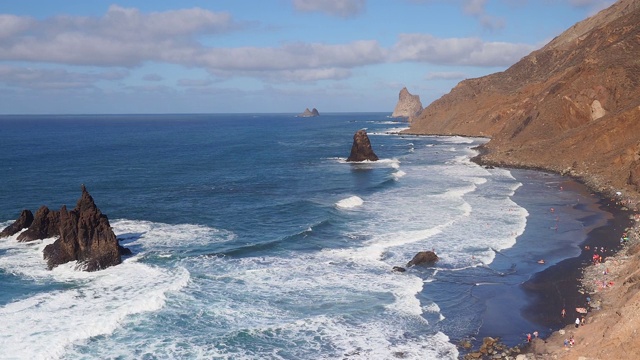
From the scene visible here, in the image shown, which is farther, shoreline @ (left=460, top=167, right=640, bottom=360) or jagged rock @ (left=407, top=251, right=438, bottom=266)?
jagged rock @ (left=407, top=251, right=438, bottom=266)

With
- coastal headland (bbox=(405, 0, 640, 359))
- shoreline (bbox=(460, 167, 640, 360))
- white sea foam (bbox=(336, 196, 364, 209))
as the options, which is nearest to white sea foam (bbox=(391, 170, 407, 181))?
coastal headland (bbox=(405, 0, 640, 359))

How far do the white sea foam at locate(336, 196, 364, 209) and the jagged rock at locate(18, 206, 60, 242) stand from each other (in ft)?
92.8

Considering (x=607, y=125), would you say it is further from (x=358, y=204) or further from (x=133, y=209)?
(x=133, y=209)

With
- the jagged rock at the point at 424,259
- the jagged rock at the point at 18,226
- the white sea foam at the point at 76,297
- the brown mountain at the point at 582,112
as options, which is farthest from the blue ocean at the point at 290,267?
the brown mountain at the point at 582,112

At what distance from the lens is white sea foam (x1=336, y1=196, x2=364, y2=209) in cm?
5962

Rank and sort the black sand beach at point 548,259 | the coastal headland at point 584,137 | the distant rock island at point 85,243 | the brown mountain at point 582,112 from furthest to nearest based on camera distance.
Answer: the brown mountain at point 582,112 → the distant rock island at point 85,243 → the black sand beach at point 548,259 → the coastal headland at point 584,137

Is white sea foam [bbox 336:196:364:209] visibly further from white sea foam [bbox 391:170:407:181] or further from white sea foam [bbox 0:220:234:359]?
white sea foam [bbox 391:170:407:181]

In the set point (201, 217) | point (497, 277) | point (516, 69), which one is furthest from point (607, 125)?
point (516, 69)

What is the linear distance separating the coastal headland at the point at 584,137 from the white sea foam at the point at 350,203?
24.2 meters

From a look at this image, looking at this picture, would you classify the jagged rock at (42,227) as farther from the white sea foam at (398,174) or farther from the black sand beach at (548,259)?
the white sea foam at (398,174)

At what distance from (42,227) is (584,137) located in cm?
7412

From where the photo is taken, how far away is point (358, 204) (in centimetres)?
6081

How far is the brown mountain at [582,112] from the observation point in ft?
239

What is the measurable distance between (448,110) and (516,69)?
24.8 m
